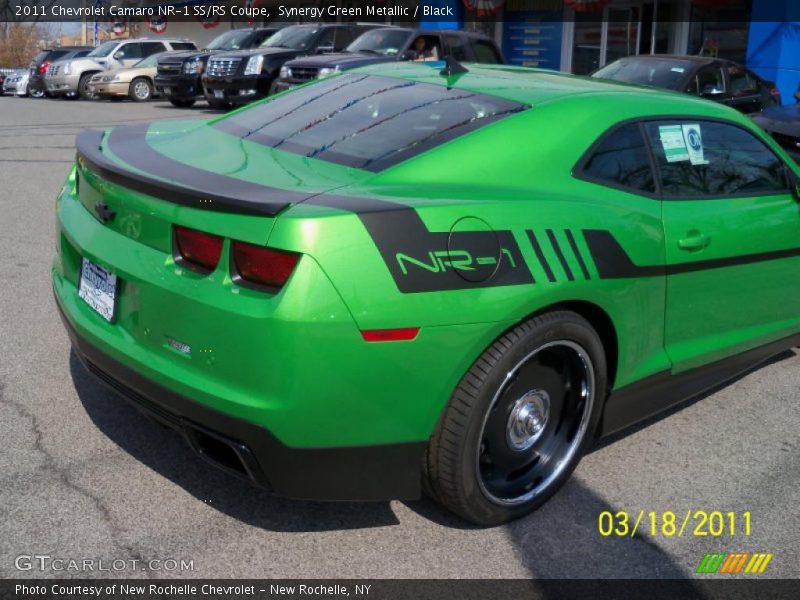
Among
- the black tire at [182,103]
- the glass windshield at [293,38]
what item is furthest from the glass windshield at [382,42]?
the black tire at [182,103]

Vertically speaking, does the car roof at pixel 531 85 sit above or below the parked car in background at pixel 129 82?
above

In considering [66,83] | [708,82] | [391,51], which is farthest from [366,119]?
[66,83]

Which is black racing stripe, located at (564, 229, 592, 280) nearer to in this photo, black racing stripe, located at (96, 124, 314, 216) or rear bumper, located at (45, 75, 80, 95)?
black racing stripe, located at (96, 124, 314, 216)

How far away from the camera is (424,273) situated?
2.73 m

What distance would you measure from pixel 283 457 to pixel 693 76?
10.1m

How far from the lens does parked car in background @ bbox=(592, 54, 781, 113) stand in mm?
11297

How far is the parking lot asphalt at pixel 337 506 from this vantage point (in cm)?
298

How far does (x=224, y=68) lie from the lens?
Result: 56.2 ft

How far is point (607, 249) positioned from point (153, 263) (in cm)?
160

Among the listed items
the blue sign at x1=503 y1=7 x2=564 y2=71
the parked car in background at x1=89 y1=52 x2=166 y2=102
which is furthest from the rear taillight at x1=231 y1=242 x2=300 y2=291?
the parked car in background at x1=89 y1=52 x2=166 y2=102

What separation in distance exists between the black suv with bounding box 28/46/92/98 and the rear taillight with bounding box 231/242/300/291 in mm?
25721

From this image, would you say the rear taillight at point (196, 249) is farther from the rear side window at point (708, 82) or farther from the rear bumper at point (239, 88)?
the rear bumper at point (239, 88)

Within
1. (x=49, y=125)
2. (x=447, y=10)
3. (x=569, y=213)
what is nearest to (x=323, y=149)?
(x=569, y=213)

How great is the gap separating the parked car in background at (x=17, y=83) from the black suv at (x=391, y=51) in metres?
15.6
